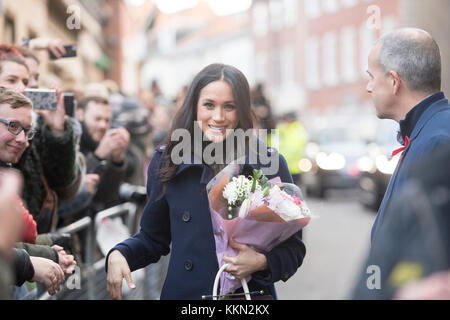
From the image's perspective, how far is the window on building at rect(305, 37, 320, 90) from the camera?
157ft

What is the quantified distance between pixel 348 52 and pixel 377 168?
30.1 m

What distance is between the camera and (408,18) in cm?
1095

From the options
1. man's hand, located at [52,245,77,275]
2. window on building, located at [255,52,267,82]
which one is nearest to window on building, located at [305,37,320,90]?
window on building, located at [255,52,267,82]

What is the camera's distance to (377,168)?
14062 millimetres

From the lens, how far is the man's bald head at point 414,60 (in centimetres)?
313

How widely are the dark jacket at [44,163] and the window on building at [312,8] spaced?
44.4m

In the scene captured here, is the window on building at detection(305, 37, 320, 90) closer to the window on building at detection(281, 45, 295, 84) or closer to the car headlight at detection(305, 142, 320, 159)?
the window on building at detection(281, 45, 295, 84)

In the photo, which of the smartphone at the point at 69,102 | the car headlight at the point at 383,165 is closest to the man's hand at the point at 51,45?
the smartphone at the point at 69,102

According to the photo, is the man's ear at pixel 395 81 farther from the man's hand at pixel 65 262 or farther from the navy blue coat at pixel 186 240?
the man's hand at pixel 65 262

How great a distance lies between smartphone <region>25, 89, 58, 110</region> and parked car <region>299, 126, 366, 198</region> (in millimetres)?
13835

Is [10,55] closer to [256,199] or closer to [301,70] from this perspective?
[256,199]

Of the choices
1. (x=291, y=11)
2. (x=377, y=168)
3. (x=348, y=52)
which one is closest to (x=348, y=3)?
(x=348, y=52)

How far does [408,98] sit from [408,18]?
8.22m
